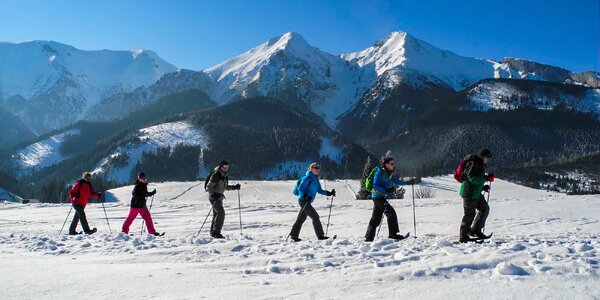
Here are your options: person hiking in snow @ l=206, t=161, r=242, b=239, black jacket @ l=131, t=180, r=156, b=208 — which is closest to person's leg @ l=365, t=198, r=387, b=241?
person hiking in snow @ l=206, t=161, r=242, b=239

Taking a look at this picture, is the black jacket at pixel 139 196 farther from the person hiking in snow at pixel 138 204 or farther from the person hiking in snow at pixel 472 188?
the person hiking in snow at pixel 472 188

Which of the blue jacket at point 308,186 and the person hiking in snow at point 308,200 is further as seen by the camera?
the blue jacket at point 308,186

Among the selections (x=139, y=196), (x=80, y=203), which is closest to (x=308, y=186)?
(x=139, y=196)

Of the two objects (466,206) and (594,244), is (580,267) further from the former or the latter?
(466,206)

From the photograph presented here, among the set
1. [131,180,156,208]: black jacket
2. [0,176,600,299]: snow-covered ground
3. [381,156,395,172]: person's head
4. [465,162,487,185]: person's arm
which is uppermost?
[381,156,395,172]: person's head

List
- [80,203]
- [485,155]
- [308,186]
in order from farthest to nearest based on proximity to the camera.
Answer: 1. [80,203]
2. [308,186]
3. [485,155]

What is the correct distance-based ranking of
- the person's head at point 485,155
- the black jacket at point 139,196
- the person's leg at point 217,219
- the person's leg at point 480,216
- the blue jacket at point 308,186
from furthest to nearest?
the black jacket at point 139,196 → the person's leg at point 217,219 → the blue jacket at point 308,186 → the person's leg at point 480,216 → the person's head at point 485,155

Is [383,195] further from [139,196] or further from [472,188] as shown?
[139,196]

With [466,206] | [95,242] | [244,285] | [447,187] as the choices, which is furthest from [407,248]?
[447,187]

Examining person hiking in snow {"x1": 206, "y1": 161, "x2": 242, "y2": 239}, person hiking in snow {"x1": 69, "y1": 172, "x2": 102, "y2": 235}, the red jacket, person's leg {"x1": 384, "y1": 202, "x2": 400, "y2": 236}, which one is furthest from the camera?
the red jacket

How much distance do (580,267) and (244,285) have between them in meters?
5.11

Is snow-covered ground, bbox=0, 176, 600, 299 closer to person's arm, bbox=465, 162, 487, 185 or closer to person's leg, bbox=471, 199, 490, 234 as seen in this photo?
person's leg, bbox=471, 199, 490, 234

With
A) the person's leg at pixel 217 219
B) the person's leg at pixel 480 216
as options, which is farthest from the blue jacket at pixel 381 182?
the person's leg at pixel 217 219

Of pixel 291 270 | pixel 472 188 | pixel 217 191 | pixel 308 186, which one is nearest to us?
pixel 291 270
